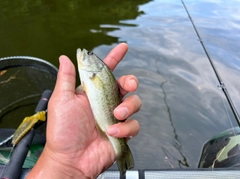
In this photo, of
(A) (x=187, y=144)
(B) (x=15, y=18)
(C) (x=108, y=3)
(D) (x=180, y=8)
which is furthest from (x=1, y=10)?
(A) (x=187, y=144)

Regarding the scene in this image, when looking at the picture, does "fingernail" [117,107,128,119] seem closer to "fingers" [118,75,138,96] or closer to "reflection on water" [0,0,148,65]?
"fingers" [118,75,138,96]

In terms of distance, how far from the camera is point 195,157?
392cm

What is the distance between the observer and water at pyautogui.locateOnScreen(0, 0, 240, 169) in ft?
13.9

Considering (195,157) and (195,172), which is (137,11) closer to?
(195,157)

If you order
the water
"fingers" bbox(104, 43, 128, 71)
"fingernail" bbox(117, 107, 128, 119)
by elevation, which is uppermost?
"fingers" bbox(104, 43, 128, 71)

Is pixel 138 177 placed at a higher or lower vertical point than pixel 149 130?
higher

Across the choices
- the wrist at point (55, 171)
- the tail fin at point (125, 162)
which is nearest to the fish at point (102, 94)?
the tail fin at point (125, 162)

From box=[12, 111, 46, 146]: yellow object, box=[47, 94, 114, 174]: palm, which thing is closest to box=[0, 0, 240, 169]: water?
box=[12, 111, 46, 146]: yellow object

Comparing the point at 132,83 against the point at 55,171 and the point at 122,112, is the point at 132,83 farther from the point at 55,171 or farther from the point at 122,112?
the point at 55,171

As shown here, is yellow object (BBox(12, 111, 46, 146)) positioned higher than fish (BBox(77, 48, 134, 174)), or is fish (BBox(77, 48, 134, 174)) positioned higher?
fish (BBox(77, 48, 134, 174))

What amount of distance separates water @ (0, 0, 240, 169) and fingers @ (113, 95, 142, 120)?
222 centimetres

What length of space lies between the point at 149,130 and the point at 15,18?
5.71 metres

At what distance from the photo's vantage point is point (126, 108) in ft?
5.49

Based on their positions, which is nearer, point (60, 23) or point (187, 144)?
point (187, 144)
